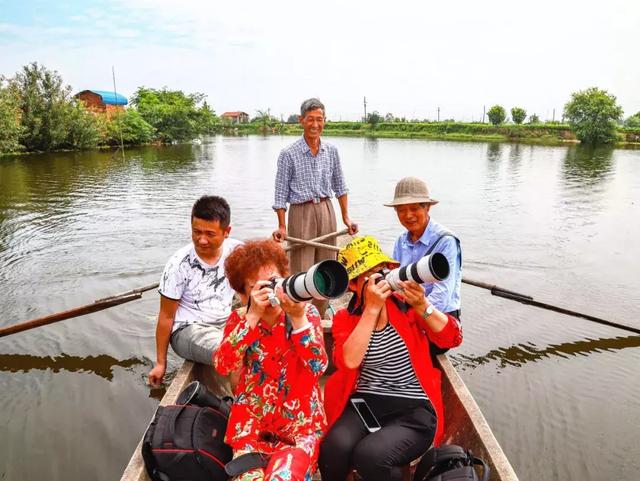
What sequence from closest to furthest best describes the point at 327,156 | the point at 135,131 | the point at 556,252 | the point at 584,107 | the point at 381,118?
the point at 327,156
the point at 556,252
the point at 135,131
the point at 584,107
the point at 381,118

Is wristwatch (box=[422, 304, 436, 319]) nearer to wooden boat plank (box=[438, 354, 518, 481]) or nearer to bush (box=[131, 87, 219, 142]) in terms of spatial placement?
wooden boat plank (box=[438, 354, 518, 481])

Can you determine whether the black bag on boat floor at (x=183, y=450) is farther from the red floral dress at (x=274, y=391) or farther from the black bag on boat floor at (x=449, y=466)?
the black bag on boat floor at (x=449, y=466)

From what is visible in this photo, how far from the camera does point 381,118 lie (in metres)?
73.4

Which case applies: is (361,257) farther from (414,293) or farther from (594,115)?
(594,115)

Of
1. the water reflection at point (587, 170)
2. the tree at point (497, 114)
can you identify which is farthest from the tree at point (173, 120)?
the tree at point (497, 114)

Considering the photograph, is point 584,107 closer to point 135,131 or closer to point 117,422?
point 135,131

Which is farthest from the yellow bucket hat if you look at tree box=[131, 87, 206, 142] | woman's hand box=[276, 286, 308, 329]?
tree box=[131, 87, 206, 142]

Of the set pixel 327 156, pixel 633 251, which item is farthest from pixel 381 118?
pixel 327 156

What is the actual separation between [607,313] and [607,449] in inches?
114

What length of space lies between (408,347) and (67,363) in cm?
375

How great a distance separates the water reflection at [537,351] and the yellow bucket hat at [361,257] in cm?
300

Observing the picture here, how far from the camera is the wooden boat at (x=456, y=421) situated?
1.94m

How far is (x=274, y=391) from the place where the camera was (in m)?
1.99

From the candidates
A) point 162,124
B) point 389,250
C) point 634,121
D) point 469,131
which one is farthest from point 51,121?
point 634,121
